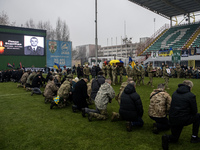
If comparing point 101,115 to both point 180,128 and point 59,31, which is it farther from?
point 59,31

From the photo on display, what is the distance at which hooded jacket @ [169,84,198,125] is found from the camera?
159 inches

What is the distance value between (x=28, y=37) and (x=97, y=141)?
87.9 ft

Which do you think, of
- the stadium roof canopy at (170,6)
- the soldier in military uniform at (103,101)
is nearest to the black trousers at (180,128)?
the soldier in military uniform at (103,101)

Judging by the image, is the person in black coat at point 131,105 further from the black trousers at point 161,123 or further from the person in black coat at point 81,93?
the person in black coat at point 81,93

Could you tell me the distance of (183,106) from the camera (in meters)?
4.08

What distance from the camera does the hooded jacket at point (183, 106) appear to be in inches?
159

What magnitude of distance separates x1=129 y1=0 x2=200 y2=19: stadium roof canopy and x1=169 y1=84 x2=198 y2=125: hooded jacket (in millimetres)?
31004

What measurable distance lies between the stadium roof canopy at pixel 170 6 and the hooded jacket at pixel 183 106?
3100cm

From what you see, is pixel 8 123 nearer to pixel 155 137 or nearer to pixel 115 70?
pixel 155 137

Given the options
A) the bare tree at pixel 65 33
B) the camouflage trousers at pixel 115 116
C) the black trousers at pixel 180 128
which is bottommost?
the camouflage trousers at pixel 115 116

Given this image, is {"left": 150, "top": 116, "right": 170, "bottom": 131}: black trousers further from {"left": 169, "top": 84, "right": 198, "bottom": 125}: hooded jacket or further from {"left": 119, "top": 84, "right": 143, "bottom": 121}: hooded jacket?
{"left": 169, "top": 84, "right": 198, "bottom": 125}: hooded jacket

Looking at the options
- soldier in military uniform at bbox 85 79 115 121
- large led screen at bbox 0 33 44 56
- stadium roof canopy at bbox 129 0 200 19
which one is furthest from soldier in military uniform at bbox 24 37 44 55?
soldier in military uniform at bbox 85 79 115 121

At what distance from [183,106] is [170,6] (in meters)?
34.2

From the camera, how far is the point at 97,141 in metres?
4.65
